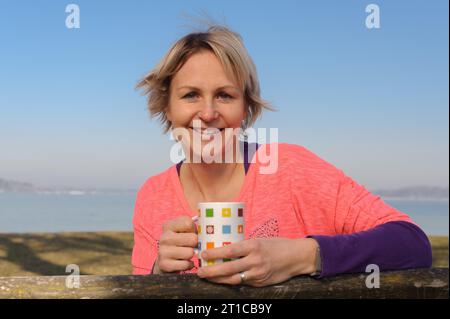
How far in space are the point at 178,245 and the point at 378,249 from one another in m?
0.63

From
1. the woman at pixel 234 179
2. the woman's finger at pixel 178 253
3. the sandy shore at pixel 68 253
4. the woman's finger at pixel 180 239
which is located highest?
the woman at pixel 234 179

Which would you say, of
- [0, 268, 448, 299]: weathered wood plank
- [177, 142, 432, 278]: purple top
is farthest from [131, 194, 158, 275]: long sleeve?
[177, 142, 432, 278]: purple top

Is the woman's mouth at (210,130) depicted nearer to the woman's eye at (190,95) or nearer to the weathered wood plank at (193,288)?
the woman's eye at (190,95)

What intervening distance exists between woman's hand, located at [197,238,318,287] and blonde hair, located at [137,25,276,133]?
1036mm

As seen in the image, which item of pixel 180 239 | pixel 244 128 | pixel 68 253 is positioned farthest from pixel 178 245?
pixel 68 253

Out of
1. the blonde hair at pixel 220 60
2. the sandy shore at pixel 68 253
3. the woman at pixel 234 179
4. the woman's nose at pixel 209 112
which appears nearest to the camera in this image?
the woman at pixel 234 179

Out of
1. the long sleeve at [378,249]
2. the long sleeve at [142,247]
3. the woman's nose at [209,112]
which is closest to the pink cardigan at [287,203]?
the long sleeve at [142,247]

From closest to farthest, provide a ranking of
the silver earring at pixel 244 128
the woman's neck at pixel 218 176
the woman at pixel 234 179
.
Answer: the woman at pixel 234 179 → the woman's neck at pixel 218 176 → the silver earring at pixel 244 128

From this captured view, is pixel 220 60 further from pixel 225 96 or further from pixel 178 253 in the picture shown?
pixel 178 253

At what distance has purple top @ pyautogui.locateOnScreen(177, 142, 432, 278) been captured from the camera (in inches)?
63.4

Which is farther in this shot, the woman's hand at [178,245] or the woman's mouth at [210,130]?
the woman's mouth at [210,130]

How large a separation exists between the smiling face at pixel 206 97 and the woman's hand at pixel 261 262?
88 cm

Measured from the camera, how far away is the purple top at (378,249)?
1.61 m

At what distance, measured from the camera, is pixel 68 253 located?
23.4ft
